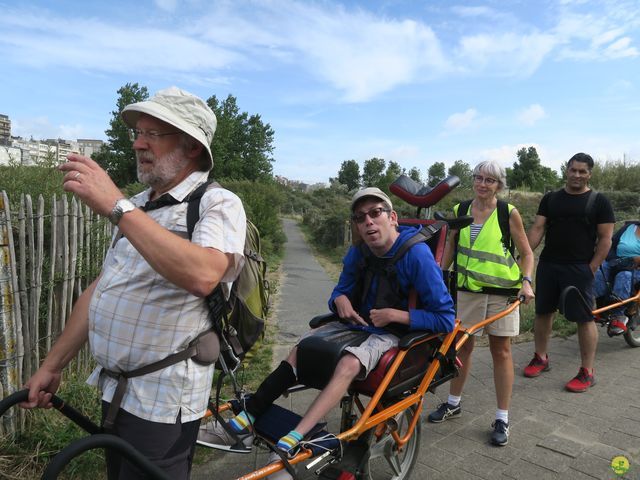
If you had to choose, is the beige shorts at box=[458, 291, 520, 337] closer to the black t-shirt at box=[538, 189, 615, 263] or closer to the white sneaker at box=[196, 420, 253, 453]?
the black t-shirt at box=[538, 189, 615, 263]

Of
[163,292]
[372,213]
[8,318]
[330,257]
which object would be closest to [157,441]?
[163,292]

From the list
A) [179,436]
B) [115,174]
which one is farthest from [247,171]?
[179,436]

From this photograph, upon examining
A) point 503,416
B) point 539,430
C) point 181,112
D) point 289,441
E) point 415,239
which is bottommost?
point 539,430

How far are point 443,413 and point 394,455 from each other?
48.7 inches

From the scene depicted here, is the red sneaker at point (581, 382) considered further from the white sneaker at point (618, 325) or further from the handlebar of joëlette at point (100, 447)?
the handlebar of joëlette at point (100, 447)

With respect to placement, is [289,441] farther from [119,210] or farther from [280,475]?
[119,210]

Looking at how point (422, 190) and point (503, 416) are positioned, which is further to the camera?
point (503, 416)

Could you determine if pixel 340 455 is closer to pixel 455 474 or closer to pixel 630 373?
pixel 455 474

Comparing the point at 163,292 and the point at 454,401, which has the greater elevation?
the point at 163,292

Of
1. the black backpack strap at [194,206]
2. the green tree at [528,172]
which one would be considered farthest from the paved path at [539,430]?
the green tree at [528,172]

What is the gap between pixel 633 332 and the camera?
6168mm

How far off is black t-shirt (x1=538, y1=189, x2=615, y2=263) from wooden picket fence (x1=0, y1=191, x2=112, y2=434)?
170 inches

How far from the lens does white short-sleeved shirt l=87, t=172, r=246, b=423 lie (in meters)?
1.67

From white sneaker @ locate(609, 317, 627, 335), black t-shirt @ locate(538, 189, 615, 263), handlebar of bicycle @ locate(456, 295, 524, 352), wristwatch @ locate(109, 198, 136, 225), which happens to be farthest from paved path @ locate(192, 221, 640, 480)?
wristwatch @ locate(109, 198, 136, 225)
